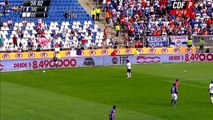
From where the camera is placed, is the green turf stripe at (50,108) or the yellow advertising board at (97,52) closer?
the green turf stripe at (50,108)

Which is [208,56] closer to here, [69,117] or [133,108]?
[133,108]

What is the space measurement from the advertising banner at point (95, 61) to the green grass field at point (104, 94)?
59.3 inches

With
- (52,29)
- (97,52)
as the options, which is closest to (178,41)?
(97,52)

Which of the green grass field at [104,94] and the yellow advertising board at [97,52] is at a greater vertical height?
the yellow advertising board at [97,52]

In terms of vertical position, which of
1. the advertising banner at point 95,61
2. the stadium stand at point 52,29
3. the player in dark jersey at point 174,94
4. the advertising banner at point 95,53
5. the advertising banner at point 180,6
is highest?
the advertising banner at point 180,6

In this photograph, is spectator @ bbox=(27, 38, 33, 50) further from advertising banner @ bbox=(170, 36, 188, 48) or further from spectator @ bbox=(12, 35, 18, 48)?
advertising banner @ bbox=(170, 36, 188, 48)

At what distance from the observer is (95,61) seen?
62281 mm

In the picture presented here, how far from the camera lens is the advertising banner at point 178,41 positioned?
227 ft

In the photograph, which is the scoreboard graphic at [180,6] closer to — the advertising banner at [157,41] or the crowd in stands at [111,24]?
the crowd in stands at [111,24]

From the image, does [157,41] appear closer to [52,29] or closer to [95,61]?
[95,61]

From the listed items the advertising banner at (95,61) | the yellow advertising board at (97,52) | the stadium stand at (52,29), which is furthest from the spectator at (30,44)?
the advertising banner at (95,61)

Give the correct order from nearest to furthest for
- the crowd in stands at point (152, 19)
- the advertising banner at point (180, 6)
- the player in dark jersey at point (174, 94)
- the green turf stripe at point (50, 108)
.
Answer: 1. the green turf stripe at point (50, 108)
2. the player in dark jersey at point (174, 94)
3. the advertising banner at point (180, 6)
4. the crowd in stands at point (152, 19)

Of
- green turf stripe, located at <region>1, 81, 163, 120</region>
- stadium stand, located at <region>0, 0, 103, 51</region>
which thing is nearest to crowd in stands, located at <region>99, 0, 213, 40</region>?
stadium stand, located at <region>0, 0, 103, 51</region>

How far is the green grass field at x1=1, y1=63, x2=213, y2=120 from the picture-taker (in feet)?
116
